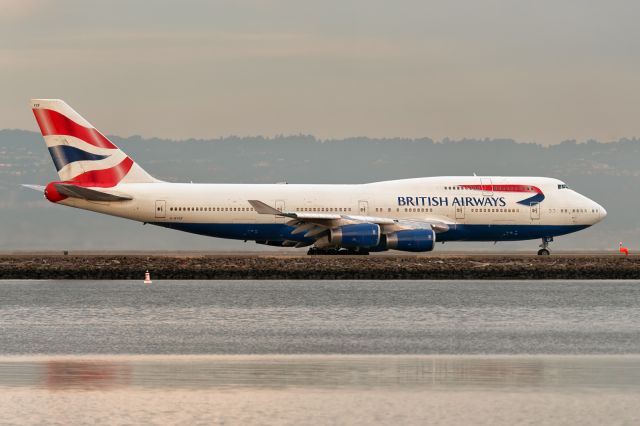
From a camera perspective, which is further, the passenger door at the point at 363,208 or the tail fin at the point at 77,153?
the tail fin at the point at 77,153

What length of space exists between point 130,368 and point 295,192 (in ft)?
133

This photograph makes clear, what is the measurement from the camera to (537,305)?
37.0m

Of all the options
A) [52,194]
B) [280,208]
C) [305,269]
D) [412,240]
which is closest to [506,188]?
[412,240]

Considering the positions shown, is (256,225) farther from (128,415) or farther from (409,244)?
(128,415)

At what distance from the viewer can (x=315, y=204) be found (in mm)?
60531

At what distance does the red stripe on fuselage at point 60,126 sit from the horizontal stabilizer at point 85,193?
11.4 ft

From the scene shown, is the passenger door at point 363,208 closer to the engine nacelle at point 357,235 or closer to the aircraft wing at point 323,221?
the aircraft wing at point 323,221

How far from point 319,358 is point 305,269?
2749 cm

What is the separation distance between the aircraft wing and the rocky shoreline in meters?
3.41

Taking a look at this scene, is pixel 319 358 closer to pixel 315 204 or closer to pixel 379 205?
pixel 315 204

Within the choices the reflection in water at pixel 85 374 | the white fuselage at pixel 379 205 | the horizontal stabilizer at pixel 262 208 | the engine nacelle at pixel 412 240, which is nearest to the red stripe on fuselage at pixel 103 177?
the white fuselage at pixel 379 205

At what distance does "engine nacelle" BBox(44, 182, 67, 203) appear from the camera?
6028 cm

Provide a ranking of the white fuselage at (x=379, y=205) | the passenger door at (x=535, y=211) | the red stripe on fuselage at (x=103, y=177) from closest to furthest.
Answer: the white fuselage at (x=379, y=205), the red stripe on fuselage at (x=103, y=177), the passenger door at (x=535, y=211)

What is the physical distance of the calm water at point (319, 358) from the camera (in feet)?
53.8
